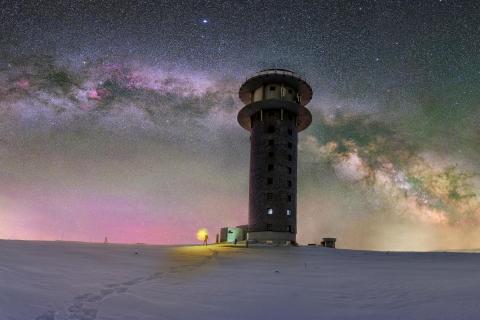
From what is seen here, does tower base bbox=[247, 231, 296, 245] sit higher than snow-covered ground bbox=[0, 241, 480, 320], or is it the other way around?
tower base bbox=[247, 231, 296, 245]

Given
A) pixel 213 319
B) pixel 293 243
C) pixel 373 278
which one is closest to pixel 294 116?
pixel 293 243

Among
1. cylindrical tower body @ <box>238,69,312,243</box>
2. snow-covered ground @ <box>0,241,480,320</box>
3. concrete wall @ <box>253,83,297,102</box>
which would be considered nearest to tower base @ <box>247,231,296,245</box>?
cylindrical tower body @ <box>238,69,312,243</box>

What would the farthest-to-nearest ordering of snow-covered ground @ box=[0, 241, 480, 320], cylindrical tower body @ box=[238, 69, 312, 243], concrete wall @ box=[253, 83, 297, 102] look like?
concrete wall @ box=[253, 83, 297, 102]
cylindrical tower body @ box=[238, 69, 312, 243]
snow-covered ground @ box=[0, 241, 480, 320]

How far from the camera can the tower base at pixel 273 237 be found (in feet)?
172

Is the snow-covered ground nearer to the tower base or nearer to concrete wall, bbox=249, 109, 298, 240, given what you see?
the tower base

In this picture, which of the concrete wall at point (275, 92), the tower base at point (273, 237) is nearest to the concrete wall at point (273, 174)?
the tower base at point (273, 237)

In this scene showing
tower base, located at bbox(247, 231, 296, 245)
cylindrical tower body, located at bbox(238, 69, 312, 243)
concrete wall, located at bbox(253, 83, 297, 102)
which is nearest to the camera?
tower base, located at bbox(247, 231, 296, 245)

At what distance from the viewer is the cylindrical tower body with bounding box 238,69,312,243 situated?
53.5m

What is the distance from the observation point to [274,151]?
55.2 m

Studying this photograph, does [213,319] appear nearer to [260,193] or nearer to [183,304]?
[183,304]

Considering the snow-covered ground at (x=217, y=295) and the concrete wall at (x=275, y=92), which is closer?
the snow-covered ground at (x=217, y=295)

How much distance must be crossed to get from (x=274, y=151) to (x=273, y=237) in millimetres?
12508

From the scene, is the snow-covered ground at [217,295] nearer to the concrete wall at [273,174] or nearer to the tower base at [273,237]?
the tower base at [273,237]

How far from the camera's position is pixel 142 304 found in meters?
10.5
